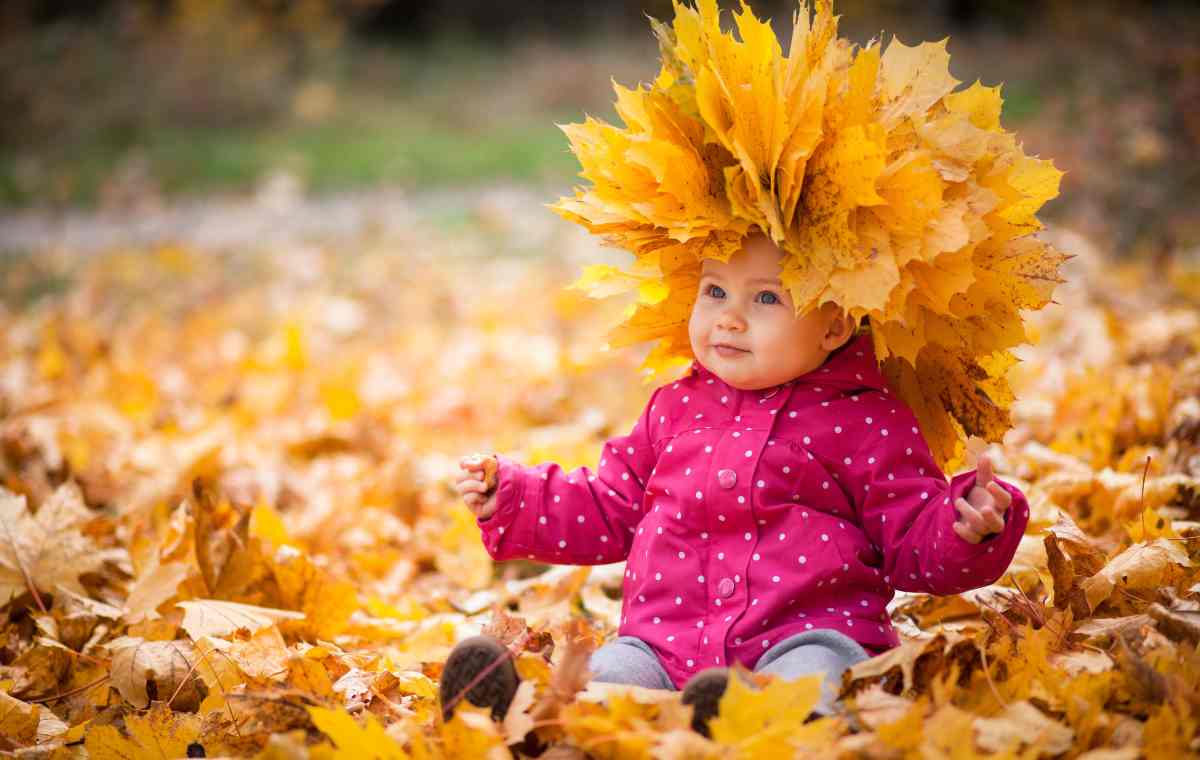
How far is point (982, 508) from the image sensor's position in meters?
1.71

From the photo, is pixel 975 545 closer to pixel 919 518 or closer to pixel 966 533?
pixel 966 533

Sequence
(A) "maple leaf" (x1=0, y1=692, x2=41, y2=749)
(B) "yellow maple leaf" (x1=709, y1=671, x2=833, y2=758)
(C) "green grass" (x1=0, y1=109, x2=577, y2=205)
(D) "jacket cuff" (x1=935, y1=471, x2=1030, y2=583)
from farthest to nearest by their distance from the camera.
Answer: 1. (C) "green grass" (x1=0, y1=109, x2=577, y2=205)
2. (A) "maple leaf" (x1=0, y1=692, x2=41, y2=749)
3. (D) "jacket cuff" (x1=935, y1=471, x2=1030, y2=583)
4. (B) "yellow maple leaf" (x1=709, y1=671, x2=833, y2=758)

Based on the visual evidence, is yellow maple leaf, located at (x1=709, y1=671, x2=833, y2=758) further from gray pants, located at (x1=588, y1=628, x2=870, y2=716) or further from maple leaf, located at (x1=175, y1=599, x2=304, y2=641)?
maple leaf, located at (x1=175, y1=599, x2=304, y2=641)

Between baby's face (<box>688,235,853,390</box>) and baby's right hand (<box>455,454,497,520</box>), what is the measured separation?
45 centimetres

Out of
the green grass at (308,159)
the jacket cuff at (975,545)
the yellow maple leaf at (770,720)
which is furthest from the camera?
the green grass at (308,159)

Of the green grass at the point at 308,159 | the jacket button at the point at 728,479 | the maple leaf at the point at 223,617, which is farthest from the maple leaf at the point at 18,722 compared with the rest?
the green grass at the point at 308,159

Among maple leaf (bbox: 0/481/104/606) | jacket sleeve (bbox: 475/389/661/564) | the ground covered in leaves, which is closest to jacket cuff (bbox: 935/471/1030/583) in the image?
the ground covered in leaves

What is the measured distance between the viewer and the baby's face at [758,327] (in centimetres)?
196

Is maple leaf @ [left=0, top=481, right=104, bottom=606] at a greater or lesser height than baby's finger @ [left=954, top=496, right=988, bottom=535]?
lesser

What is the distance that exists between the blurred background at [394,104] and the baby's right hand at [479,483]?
18.2ft

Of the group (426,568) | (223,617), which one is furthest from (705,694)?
(426,568)

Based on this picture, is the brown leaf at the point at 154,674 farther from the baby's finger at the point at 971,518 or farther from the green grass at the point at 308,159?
the green grass at the point at 308,159

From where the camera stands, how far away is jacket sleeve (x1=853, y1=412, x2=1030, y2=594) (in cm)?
174

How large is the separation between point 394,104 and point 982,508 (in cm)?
1513
